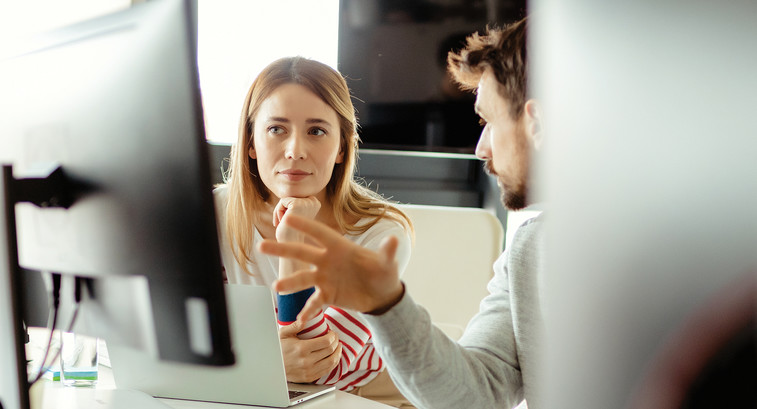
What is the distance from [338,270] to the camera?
0.63m

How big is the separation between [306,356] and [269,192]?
2.56 feet

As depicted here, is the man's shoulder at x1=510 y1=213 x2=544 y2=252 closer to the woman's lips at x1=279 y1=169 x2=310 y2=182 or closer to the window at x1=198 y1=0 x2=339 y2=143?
the woman's lips at x1=279 y1=169 x2=310 y2=182

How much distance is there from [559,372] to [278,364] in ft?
2.05

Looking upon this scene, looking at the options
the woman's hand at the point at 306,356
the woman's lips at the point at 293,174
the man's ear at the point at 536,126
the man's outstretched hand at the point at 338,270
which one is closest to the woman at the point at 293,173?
the woman's lips at the point at 293,174

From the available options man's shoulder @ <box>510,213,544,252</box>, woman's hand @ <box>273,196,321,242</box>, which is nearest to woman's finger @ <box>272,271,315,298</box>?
man's shoulder @ <box>510,213,544,252</box>

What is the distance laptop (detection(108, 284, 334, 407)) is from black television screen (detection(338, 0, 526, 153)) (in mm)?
1790

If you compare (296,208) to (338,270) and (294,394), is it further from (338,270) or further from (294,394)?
(338,270)

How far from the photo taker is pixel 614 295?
23cm

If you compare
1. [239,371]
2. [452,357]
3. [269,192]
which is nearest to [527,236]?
[452,357]

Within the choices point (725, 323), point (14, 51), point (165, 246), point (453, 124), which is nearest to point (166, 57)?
point (165, 246)

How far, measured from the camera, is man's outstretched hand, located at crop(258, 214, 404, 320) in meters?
0.61

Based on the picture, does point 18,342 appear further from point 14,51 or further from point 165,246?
point 14,51

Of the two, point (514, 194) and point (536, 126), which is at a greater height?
point (536, 126)

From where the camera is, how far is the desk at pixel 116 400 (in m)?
0.78
